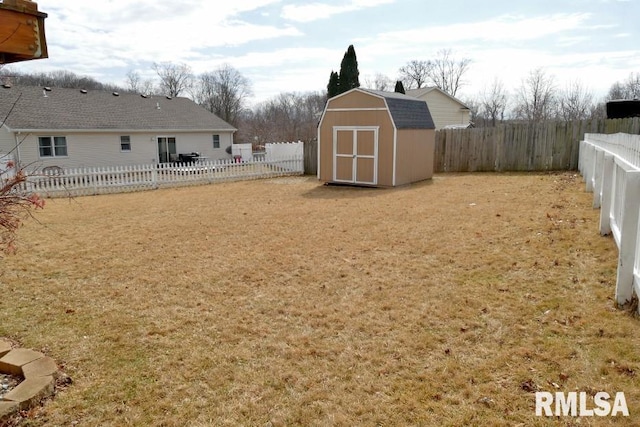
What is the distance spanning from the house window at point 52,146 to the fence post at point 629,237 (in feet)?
75.5

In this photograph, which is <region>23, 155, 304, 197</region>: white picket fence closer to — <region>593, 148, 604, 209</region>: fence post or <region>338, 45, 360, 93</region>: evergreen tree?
<region>338, 45, 360, 93</region>: evergreen tree

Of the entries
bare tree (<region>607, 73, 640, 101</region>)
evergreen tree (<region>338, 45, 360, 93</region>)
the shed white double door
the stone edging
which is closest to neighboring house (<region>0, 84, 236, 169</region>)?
evergreen tree (<region>338, 45, 360, 93</region>)

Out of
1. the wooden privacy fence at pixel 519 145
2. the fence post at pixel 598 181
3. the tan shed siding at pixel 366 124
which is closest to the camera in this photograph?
the fence post at pixel 598 181

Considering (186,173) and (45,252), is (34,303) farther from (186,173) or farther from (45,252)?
(186,173)

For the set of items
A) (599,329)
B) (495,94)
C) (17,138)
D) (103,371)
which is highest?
(495,94)

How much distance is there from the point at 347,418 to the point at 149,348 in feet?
6.40

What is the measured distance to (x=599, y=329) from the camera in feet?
11.6

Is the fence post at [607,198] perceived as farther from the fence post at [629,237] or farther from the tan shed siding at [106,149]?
the tan shed siding at [106,149]

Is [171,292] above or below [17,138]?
below

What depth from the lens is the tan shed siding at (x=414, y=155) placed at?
541 inches

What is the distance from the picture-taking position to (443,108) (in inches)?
1374

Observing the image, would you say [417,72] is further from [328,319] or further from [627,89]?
[328,319]

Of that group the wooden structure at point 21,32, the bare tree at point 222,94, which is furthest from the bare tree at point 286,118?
the wooden structure at point 21,32

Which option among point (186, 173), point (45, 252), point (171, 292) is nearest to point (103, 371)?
point (171, 292)
